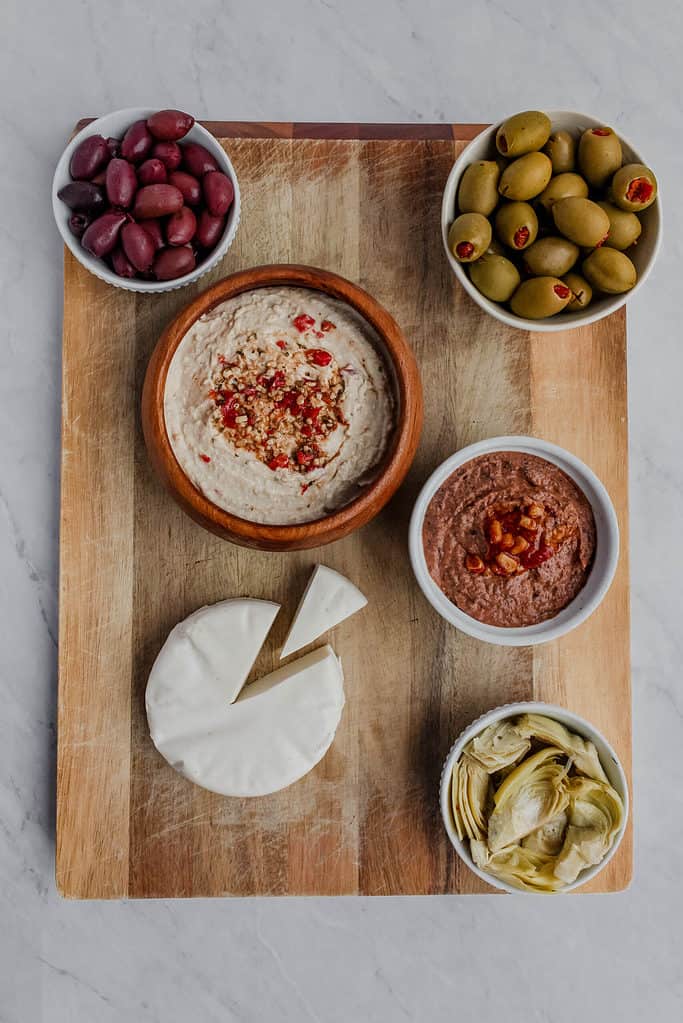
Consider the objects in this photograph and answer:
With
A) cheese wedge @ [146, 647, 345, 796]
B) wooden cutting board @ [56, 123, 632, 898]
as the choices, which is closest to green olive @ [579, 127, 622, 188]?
wooden cutting board @ [56, 123, 632, 898]

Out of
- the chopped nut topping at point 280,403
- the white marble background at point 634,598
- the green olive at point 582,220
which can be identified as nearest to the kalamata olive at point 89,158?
the white marble background at point 634,598

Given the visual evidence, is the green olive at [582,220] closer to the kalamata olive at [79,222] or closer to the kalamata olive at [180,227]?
the kalamata olive at [180,227]

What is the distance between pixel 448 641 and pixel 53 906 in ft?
3.79

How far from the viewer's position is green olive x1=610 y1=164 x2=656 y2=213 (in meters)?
1.76

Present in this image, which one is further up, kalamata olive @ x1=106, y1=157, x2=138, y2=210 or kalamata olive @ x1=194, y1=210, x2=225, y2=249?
kalamata olive @ x1=106, y1=157, x2=138, y2=210

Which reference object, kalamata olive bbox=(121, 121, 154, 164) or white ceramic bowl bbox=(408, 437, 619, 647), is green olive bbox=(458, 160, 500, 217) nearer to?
white ceramic bowl bbox=(408, 437, 619, 647)

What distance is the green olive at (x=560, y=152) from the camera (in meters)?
1.82

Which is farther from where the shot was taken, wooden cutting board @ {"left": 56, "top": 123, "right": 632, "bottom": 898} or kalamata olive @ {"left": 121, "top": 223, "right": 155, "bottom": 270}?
wooden cutting board @ {"left": 56, "top": 123, "right": 632, "bottom": 898}

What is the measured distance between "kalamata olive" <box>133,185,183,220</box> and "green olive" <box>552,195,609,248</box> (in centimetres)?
76

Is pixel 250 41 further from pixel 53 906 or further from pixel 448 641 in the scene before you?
pixel 53 906

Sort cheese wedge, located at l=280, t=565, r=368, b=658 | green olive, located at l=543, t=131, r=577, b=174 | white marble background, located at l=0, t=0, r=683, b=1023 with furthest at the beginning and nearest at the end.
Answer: white marble background, located at l=0, t=0, r=683, b=1023
cheese wedge, located at l=280, t=565, r=368, b=658
green olive, located at l=543, t=131, r=577, b=174

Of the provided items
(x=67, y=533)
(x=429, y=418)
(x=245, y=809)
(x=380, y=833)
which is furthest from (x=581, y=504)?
(x=67, y=533)

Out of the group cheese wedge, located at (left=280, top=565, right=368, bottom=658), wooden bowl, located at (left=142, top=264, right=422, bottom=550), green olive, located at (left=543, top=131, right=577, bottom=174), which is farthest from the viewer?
cheese wedge, located at (left=280, top=565, right=368, bottom=658)

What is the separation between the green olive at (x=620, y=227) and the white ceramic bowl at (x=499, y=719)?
941mm
